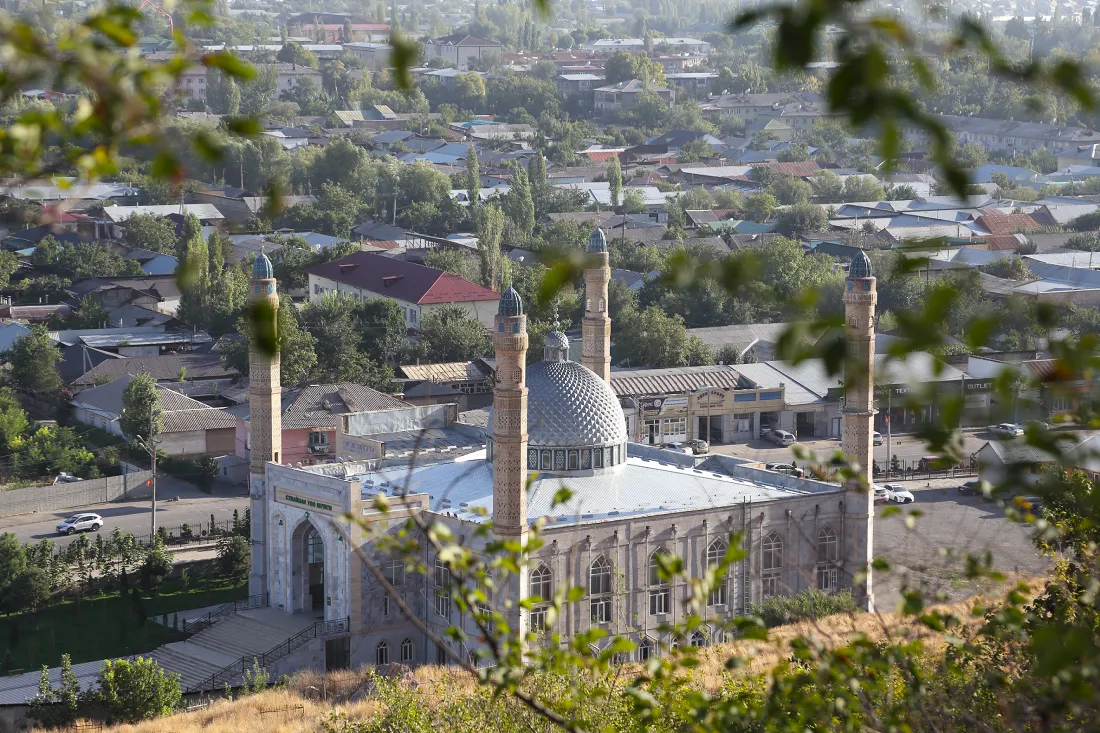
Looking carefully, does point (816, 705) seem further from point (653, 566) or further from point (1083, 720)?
point (653, 566)

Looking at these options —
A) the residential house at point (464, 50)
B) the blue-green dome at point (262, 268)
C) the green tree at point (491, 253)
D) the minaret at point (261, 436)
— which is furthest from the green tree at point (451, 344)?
the residential house at point (464, 50)

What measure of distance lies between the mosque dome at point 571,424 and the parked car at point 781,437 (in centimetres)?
1563

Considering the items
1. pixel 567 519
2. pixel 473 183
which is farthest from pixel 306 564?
pixel 473 183

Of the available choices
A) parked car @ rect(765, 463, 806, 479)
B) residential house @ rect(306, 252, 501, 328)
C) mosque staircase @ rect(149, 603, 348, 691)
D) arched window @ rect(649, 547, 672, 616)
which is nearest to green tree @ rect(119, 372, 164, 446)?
residential house @ rect(306, 252, 501, 328)

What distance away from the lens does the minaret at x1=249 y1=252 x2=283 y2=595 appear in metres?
27.6

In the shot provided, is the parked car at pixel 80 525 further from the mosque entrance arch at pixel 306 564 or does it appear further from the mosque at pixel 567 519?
the mosque entrance arch at pixel 306 564

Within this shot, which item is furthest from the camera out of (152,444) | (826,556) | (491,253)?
(491,253)

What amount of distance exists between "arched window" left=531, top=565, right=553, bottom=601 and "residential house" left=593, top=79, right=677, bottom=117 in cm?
10107

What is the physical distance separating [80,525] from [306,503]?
368 inches

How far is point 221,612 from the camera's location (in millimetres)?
27469

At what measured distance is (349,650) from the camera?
25.5 metres

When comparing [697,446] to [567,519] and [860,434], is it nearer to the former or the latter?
[860,434]

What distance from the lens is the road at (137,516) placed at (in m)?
33.6

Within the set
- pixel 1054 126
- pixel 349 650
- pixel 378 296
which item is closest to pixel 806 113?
pixel 1054 126
